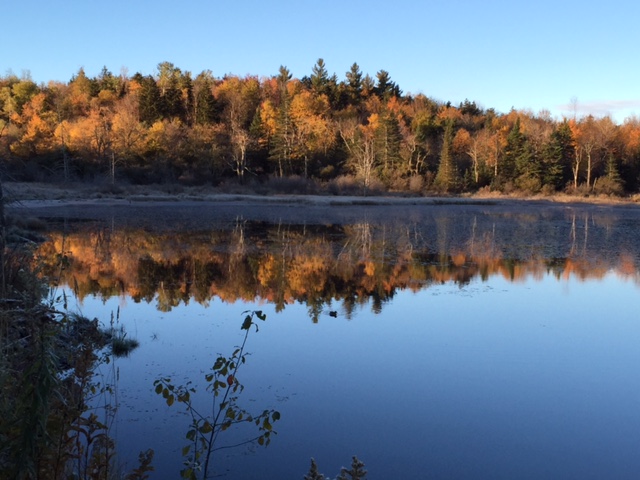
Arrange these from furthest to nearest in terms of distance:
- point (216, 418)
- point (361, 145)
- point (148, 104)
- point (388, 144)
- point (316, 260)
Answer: point (148, 104)
point (388, 144)
point (361, 145)
point (316, 260)
point (216, 418)

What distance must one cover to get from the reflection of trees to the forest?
2857cm

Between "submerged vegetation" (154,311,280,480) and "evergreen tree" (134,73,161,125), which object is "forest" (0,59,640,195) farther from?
"submerged vegetation" (154,311,280,480)

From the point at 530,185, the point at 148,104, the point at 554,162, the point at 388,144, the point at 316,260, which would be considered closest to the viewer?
the point at 316,260

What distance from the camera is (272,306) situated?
10156 mm

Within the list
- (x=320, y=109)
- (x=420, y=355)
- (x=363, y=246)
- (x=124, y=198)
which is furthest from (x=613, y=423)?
(x=320, y=109)

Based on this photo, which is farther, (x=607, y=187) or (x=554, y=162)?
(x=554, y=162)

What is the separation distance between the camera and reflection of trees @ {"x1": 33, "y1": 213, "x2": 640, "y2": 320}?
1145cm

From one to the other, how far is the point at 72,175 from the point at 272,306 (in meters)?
46.0

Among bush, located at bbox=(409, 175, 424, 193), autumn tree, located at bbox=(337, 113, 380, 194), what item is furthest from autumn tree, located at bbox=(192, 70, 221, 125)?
bush, located at bbox=(409, 175, 424, 193)

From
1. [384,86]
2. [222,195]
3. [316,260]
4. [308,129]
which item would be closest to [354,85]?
[384,86]

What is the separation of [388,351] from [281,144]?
170ft

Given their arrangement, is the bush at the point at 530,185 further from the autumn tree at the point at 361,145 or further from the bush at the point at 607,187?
the autumn tree at the point at 361,145

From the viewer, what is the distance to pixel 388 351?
7680mm

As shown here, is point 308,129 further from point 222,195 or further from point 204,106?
point 222,195
